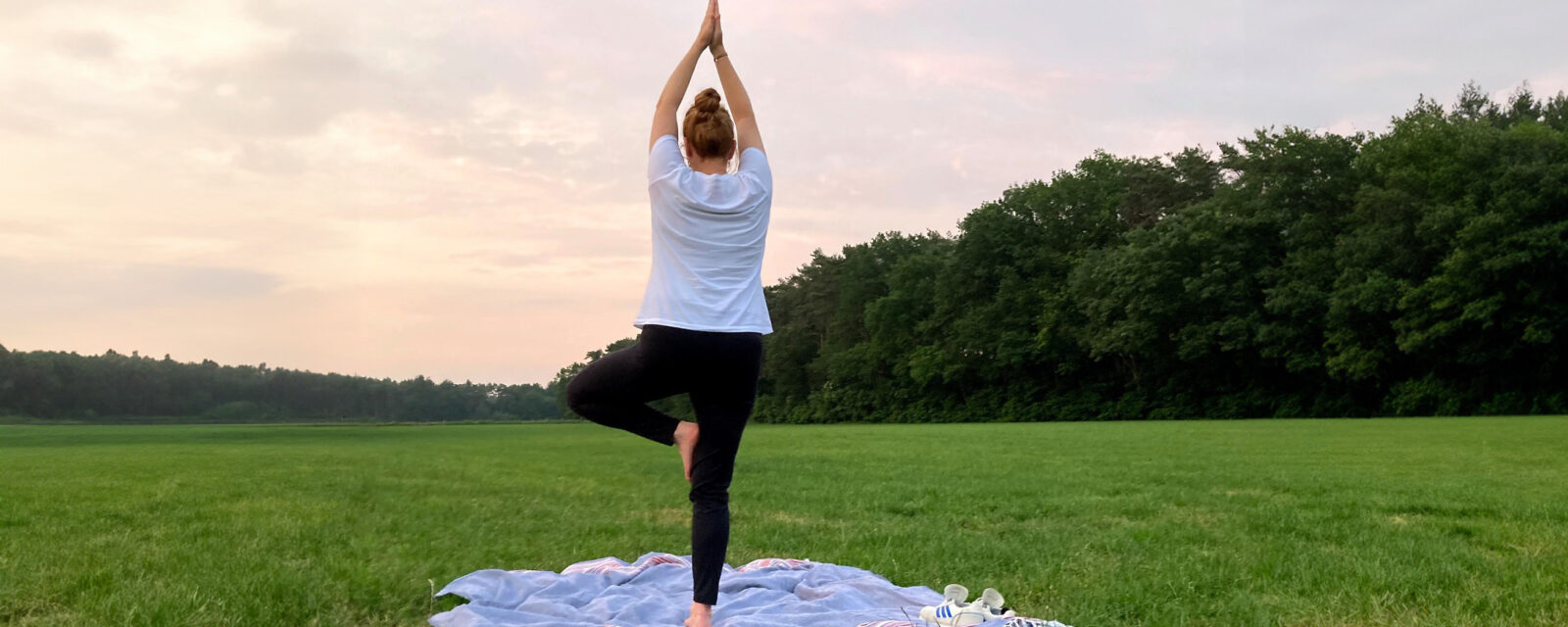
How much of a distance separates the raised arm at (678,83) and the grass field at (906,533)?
2.57 m

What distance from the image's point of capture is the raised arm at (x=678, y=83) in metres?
3.86

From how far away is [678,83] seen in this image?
13.0 ft

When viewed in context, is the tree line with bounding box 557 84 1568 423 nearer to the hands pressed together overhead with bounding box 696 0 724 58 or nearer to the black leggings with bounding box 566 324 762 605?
the hands pressed together overhead with bounding box 696 0 724 58

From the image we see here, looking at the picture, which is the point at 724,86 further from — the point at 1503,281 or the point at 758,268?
the point at 1503,281

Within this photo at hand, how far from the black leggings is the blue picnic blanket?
22.9 inches

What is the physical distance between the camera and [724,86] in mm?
4102

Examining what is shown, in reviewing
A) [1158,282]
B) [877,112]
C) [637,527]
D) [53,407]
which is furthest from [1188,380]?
[53,407]

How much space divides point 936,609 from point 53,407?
347 ft

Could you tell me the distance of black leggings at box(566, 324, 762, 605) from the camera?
3.70m

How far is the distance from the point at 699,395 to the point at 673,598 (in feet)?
5.08

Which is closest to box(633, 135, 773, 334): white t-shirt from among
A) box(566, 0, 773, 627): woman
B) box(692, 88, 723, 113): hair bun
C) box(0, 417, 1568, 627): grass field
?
box(566, 0, 773, 627): woman

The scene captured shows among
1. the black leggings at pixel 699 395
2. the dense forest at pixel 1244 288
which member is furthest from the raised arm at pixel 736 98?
the dense forest at pixel 1244 288

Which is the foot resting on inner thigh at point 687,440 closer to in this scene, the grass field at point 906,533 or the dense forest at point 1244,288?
the grass field at point 906,533

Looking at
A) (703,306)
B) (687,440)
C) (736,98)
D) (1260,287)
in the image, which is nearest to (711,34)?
(736,98)
